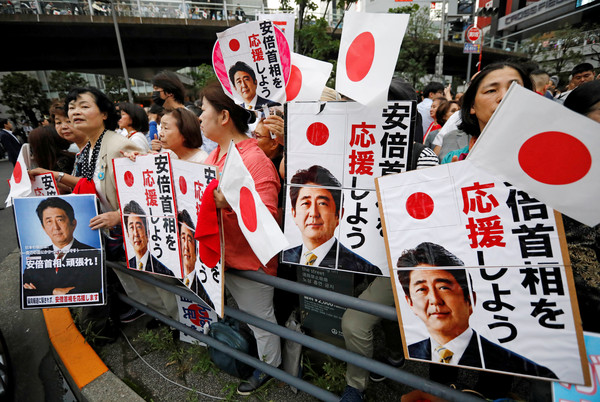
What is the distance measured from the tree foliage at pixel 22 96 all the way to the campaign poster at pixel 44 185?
2780 cm

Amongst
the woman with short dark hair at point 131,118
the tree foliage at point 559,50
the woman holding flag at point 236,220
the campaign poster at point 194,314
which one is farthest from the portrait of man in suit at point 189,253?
the tree foliage at point 559,50

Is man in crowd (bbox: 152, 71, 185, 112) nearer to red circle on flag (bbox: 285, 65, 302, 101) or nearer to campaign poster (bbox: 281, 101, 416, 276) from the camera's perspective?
red circle on flag (bbox: 285, 65, 302, 101)

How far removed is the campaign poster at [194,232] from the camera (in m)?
1.81

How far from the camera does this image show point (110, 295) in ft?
9.49

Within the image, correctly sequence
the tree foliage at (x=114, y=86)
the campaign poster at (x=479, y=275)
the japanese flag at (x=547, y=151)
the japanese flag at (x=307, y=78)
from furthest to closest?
the tree foliage at (x=114, y=86)
the japanese flag at (x=307, y=78)
the campaign poster at (x=479, y=275)
the japanese flag at (x=547, y=151)

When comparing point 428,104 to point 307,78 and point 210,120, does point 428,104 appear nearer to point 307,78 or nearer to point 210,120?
point 307,78

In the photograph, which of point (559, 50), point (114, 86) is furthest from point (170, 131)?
point (114, 86)

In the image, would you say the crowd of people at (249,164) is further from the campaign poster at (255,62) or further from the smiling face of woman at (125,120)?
the smiling face of woman at (125,120)

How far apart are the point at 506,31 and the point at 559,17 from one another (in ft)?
29.1

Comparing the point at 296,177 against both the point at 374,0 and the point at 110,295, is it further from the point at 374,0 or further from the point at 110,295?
the point at 374,0

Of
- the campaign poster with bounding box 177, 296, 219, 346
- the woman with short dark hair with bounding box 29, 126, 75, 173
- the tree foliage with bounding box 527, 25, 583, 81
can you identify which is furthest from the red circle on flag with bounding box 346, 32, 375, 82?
the tree foliage with bounding box 527, 25, 583, 81

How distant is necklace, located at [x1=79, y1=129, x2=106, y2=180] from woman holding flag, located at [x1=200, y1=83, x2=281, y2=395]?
1.13 m

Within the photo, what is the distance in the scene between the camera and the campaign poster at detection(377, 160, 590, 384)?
1.17 metres

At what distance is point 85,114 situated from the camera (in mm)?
2590
